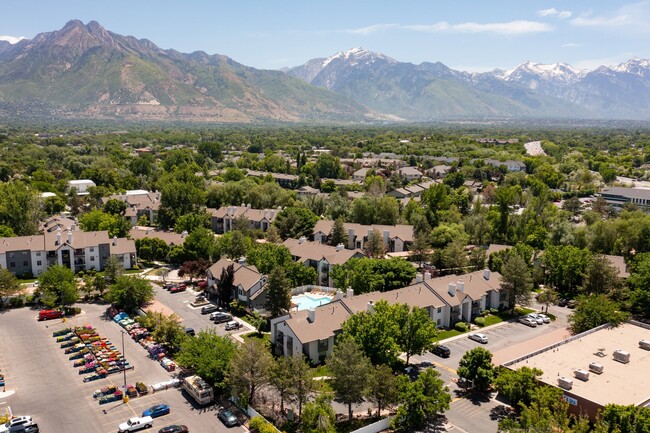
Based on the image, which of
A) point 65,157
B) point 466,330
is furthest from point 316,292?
point 65,157

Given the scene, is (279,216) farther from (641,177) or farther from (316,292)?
(641,177)

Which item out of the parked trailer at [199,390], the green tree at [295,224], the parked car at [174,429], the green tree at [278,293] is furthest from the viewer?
the green tree at [295,224]

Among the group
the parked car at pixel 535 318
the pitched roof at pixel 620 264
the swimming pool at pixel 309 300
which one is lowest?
the parked car at pixel 535 318

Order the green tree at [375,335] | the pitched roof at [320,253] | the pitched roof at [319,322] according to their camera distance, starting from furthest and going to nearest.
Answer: the pitched roof at [320,253] < the pitched roof at [319,322] < the green tree at [375,335]

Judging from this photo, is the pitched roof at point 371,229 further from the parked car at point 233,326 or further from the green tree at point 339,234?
the parked car at point 233,326

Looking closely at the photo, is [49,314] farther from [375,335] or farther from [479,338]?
[479,338]

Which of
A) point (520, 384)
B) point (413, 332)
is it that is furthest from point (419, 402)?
point (413, 332)

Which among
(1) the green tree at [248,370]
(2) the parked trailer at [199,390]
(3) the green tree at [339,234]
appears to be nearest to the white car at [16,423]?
(2) the parked trailer at [199,390]

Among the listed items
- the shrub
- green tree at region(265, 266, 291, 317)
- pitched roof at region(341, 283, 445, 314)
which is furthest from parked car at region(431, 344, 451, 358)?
the shrub
